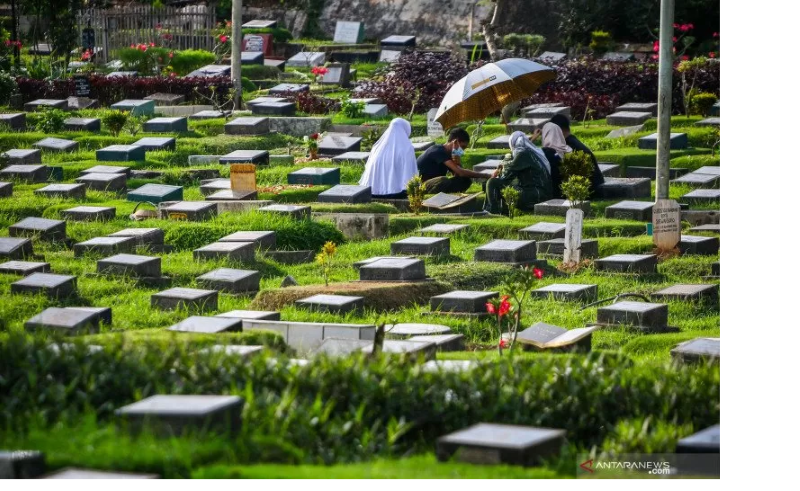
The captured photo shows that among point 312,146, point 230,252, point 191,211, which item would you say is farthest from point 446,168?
point 230,252

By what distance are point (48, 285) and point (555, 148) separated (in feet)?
21.3

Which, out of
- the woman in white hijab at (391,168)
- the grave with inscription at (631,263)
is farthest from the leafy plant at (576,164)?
the grave with inscription at (631,263)

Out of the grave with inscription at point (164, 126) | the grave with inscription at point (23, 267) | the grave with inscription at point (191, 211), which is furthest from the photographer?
the grave with inscription at point (164, 126)

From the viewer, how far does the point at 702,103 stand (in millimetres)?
21312

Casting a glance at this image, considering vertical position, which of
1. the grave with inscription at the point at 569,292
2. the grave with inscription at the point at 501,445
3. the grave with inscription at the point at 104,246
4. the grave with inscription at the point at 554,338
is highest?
the grave with inscription at the point at 501,445

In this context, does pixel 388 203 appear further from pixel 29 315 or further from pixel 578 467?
pixel 578 467

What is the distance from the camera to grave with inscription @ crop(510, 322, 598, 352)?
9.63 metres

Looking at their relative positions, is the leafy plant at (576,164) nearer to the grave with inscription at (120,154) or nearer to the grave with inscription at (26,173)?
the grave with inscription at (120,154)

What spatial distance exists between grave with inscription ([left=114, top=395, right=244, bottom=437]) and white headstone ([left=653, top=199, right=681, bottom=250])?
7166 mm

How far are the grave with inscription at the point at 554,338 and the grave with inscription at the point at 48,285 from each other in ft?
12.1

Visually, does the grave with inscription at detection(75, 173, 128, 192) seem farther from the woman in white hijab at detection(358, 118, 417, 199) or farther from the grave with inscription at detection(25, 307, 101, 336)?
the grave with inscription at detection(25, 307, 101, 336)

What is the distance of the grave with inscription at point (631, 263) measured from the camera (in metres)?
12.6

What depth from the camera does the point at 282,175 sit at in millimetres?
17281
